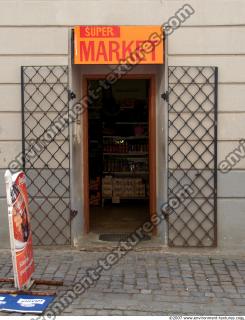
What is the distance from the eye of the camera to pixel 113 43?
22.4ft

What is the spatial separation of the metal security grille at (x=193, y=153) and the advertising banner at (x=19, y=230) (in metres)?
2.26

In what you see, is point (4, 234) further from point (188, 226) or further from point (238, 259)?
point (238, 259)

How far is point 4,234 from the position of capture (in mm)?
7094

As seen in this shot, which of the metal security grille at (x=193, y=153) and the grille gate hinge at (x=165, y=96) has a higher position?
the grille gate hinge at (x=165, y=96)

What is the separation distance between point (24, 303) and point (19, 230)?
732mm

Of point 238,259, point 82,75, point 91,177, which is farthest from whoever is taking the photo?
point 91,177

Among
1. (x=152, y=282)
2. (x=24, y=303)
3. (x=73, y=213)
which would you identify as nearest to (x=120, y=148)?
(x=73, y=213)

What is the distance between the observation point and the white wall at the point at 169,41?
6.83 metres

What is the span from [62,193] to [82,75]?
5.64ft

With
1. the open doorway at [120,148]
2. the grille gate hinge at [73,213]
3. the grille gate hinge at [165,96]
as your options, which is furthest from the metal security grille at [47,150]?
the open doorway at [120,148]

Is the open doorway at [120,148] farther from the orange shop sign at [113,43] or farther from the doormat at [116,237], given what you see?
the orange shop sign at [113,43]

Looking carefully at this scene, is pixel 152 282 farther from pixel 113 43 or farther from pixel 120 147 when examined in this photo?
pixel 120 147

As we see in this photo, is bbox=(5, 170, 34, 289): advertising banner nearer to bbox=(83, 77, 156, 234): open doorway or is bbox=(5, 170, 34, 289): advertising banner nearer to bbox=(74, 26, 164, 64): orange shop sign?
bbox=(74, 26, 164, 64): orange shop sign
